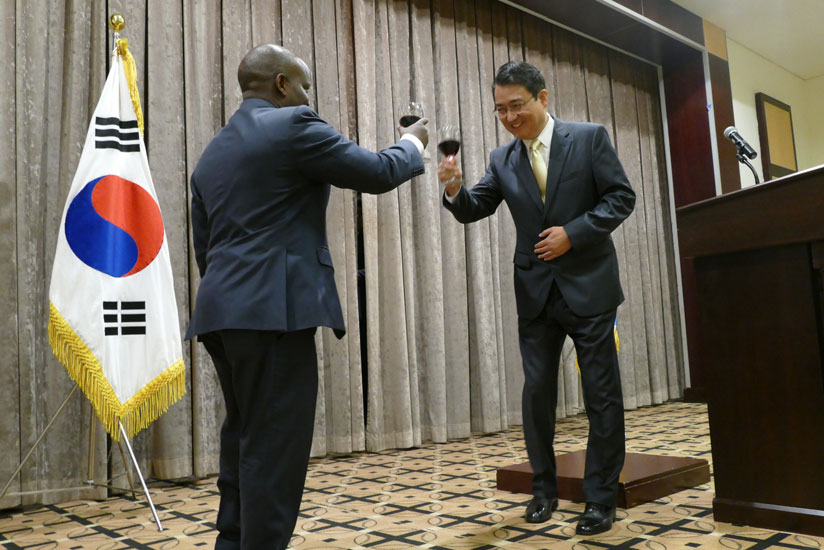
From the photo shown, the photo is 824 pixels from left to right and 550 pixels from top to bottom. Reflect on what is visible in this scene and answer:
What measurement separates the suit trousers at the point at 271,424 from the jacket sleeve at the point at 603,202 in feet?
3.18

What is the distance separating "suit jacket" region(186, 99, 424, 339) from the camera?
1.45 metres

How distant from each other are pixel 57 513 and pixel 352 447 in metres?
1.57

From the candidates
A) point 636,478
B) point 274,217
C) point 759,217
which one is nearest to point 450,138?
point 274,217

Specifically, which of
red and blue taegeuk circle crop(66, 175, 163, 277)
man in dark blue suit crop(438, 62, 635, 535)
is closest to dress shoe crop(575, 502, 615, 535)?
man in dark blue suit crop(438, 62, 635, 535)

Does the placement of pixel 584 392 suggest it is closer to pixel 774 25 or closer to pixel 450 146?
pixel 450 146

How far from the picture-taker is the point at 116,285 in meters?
2.62

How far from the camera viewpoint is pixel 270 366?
4.75ft

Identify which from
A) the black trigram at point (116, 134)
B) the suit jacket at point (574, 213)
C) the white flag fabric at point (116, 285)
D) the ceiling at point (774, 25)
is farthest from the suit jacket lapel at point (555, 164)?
the ceiling at point (774, 25)

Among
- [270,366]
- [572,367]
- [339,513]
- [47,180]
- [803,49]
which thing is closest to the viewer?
[270,366]

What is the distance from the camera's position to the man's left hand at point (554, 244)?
6.84 ft

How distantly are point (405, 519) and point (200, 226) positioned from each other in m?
1.21

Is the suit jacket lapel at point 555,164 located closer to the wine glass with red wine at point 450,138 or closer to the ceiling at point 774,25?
the wine glass with red wine at point 450,138

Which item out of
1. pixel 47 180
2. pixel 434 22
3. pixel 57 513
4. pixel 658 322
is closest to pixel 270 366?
pixel 57 513

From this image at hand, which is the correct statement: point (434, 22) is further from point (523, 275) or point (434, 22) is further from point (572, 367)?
point (523, 275)
